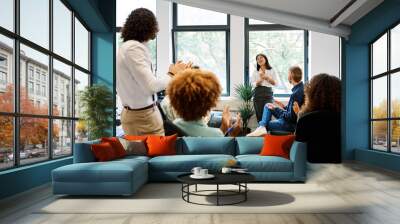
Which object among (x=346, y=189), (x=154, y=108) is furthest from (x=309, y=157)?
(x=154, y=108)

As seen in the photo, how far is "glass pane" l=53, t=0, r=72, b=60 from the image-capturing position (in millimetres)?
6678

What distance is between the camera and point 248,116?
377 inches

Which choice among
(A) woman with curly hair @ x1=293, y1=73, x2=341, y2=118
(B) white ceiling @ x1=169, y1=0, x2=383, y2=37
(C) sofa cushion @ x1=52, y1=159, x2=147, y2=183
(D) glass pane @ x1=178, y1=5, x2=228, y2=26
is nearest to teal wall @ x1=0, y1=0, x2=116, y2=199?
(C) sofa cushion @ x1=52, y1=159, x2=147, y2=183

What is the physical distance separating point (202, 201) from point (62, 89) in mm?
3802

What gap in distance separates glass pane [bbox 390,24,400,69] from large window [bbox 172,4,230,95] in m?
4.57

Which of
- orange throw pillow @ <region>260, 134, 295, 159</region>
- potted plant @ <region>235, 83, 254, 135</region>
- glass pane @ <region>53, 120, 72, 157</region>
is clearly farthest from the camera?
potted plant @ <region>235, 83, 254, 135</region>

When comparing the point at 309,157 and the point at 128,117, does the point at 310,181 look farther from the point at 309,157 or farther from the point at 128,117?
the point at 128,117

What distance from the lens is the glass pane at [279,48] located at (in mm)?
11531

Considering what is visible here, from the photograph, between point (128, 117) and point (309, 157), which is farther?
point (309, 157)

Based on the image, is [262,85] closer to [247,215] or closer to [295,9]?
[295,9]

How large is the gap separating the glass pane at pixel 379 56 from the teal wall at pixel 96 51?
16.3 ft

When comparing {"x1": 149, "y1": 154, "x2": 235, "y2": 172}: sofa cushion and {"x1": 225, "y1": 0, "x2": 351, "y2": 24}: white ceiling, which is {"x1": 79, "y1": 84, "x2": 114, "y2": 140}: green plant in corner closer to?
{"x1": 149, "y1": 154, "x2": 235, "y2": 172}: sofa cushion

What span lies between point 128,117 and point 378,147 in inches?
270

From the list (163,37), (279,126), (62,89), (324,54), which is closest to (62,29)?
(62,89)
